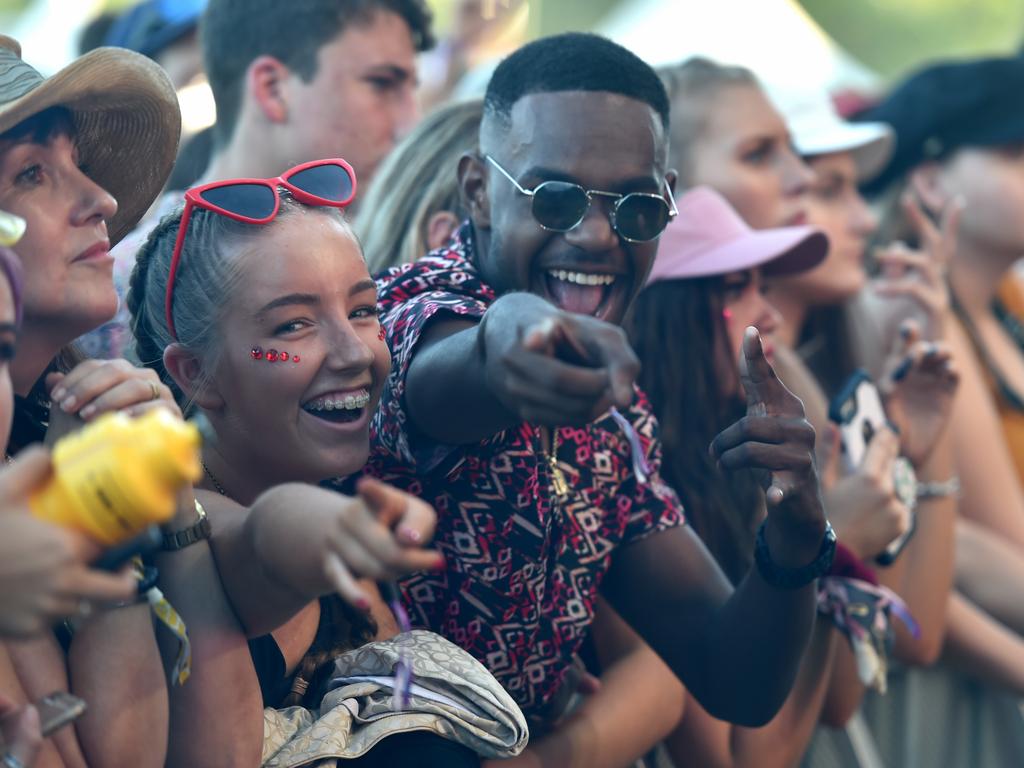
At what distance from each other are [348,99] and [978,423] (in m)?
2.19

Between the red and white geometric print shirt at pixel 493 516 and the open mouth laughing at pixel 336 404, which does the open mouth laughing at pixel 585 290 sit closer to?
the red and white geometric print shirt at pixel 493 516

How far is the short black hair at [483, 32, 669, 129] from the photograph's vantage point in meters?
2.36

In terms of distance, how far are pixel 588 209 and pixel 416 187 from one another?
1.00m

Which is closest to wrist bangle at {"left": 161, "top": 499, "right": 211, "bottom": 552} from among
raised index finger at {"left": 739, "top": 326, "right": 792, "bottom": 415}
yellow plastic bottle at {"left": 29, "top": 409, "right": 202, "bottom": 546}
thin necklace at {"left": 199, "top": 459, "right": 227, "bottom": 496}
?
thin necklace at {"left": 199, "top": 459, "right": 227, "bottom": 496}

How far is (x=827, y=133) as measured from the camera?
4430 mm

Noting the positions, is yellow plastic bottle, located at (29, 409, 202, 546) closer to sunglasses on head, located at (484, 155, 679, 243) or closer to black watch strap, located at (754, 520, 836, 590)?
sunglasses on head, located at (484, 155, 679, 243)

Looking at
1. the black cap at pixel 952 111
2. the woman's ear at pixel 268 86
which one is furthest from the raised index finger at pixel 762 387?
the black cap at pixel 952 111

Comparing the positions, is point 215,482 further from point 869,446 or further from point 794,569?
point 869,446

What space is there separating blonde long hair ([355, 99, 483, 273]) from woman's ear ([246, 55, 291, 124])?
2.06ft

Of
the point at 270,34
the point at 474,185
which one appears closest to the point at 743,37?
the point at 270,34

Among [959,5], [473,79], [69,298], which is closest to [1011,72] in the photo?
[473,79]

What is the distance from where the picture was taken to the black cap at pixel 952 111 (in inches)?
189

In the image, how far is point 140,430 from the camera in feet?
4.26

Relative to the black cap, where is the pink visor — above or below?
above
